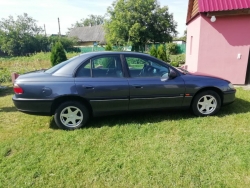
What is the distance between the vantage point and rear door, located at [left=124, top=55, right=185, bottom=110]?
3.93 metres

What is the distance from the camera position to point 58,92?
362 cm

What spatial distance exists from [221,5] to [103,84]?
6029mm

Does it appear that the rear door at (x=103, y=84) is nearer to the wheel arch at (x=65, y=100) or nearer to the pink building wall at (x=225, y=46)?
the wheel arch at (x=65, y=100)

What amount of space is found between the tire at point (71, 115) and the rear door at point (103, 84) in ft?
0.76

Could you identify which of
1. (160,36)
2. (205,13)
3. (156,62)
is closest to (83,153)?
(156,62)

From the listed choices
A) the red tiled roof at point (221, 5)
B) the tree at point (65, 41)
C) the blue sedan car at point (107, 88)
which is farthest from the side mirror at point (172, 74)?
the tree at point (65, 41)

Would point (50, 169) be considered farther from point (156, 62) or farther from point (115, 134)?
point (156, 62)

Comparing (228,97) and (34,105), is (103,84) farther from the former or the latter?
(228,97)

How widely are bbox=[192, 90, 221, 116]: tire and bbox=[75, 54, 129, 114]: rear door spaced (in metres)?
1.60

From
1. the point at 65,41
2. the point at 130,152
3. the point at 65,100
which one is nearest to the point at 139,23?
the point at 65,41

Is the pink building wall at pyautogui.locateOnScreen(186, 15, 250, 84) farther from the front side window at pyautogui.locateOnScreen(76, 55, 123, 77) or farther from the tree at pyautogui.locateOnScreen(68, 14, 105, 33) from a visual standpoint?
the tree at pyautogui.locateOnScreen(68, 14, 105, 33)

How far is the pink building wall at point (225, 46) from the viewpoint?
734 cm

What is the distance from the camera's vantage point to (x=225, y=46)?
24.9 ft

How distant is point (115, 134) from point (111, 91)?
839 mm
